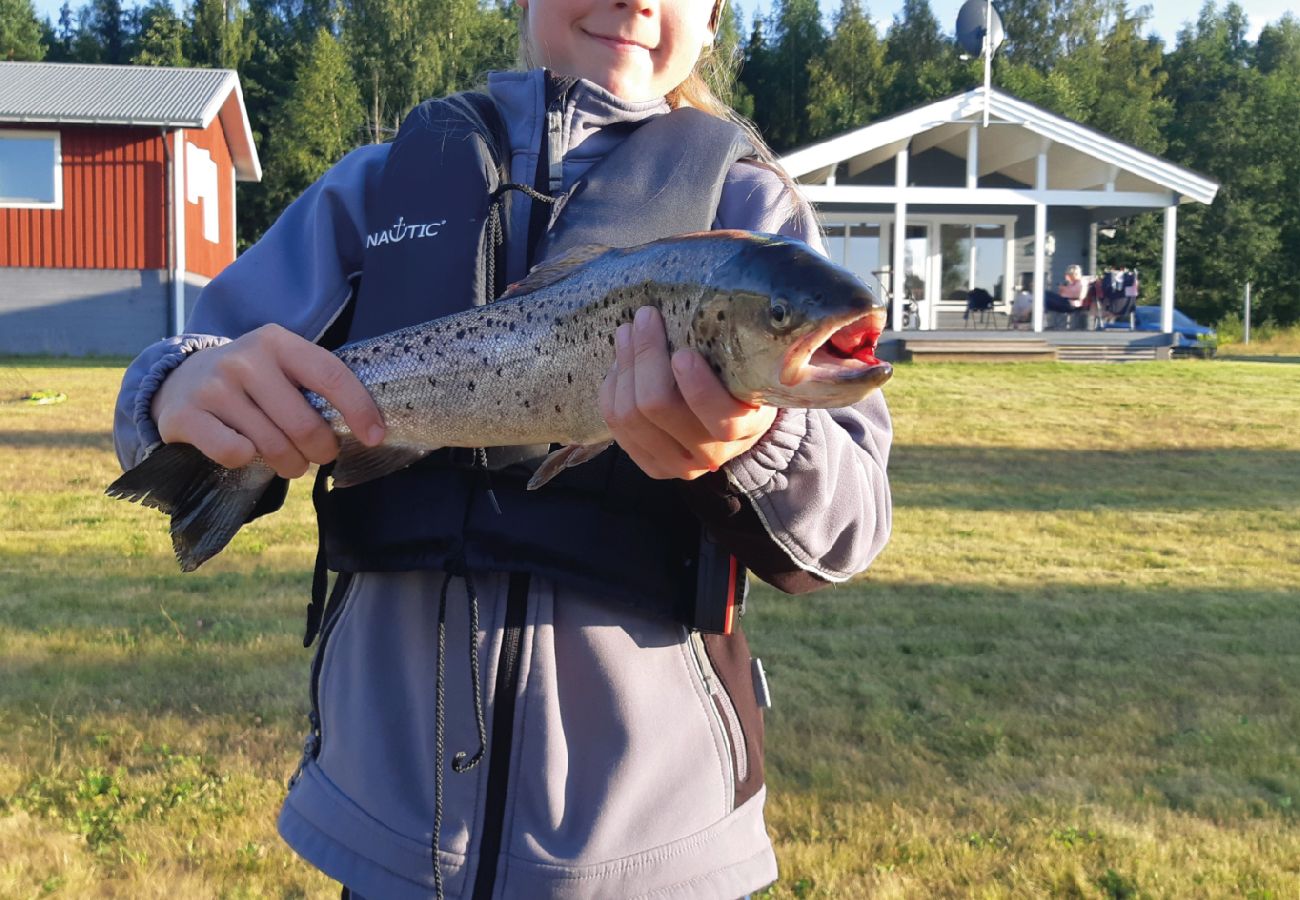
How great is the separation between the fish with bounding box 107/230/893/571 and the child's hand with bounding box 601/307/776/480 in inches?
1.3

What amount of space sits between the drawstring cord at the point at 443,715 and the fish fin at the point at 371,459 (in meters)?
0.21

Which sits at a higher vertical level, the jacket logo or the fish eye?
the jacket logo

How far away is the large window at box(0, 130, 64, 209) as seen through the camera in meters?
28.3

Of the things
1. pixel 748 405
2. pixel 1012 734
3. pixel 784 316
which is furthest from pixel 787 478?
pixel 1012 734

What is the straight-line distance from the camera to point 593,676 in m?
2.23

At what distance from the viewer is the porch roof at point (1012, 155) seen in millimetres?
28531

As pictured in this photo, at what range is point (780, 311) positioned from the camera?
1.71 m

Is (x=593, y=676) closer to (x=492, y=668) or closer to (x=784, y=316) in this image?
(x=492, y=668)

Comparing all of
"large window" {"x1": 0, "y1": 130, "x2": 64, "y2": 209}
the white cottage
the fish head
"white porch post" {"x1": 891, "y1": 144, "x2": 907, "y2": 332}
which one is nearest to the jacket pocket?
the fish head

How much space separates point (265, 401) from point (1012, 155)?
3185 cm

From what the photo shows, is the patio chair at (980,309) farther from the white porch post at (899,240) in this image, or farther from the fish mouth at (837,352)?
the fish mouth at (837,352)

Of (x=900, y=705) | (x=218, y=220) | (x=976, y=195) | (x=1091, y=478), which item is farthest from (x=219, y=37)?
(x=900, y=705)

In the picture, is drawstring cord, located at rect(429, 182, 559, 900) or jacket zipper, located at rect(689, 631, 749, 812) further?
jacket zipper, located at rect(689, 631, 749, 812)

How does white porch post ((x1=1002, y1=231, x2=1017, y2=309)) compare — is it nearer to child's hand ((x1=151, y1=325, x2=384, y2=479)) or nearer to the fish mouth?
child's hand ((x1=151, y1=325, x2=384, y2=479))
